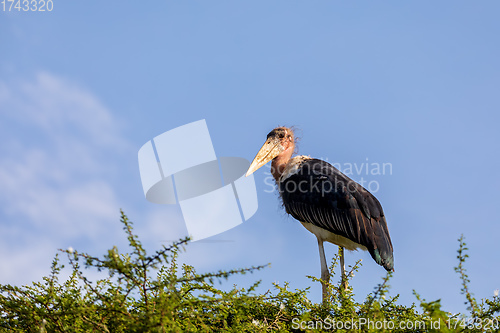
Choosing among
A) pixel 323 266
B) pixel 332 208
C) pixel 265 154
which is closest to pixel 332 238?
pixel 323 266

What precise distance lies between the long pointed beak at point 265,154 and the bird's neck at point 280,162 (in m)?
0.10

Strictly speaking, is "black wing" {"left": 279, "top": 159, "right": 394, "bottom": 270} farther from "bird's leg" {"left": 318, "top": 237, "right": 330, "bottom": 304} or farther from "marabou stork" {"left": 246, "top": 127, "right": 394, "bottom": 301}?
"bird's leg" {"left": 318, "top": 237, "right": 330, "bottom": 304}

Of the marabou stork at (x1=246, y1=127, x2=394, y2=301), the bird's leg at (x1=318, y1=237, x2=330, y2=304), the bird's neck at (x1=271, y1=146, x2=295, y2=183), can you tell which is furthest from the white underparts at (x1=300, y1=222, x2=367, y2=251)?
the bird's neck at (x1=271, y1=146, x2=295, y2=183)

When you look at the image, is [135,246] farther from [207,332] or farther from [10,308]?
[10,308]

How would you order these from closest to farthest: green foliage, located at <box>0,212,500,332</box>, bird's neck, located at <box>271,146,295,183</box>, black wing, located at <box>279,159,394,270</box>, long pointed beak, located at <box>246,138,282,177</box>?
green foliage, located at <box>0,212,500,332</box>
black wing, located at <box>279,159,394,270</box>
bird's neck, located at <box>271,146,295,183</box>
long pointed beak, located at <box>246,138,282,177</box>

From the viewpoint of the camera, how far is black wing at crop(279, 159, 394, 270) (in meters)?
7.43

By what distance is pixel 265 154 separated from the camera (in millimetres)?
9469

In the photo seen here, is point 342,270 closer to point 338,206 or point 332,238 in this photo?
point 332,238

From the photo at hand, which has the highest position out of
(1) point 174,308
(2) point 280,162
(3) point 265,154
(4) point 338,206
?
(3) point 265,154

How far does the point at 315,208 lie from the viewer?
26.6 feet

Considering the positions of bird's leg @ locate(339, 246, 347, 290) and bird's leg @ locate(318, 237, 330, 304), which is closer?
bird's leg @ locate(339, 246, 347, 290)

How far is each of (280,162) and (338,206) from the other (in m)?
1.90

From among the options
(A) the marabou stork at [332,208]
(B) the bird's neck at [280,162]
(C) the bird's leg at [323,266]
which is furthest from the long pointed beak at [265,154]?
(C) the bird's leg at [323,266]

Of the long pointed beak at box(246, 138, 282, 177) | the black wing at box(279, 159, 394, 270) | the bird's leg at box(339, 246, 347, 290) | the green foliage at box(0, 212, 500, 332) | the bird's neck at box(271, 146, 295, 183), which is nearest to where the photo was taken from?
the green foliage at box(0, 212, 500, 332)
